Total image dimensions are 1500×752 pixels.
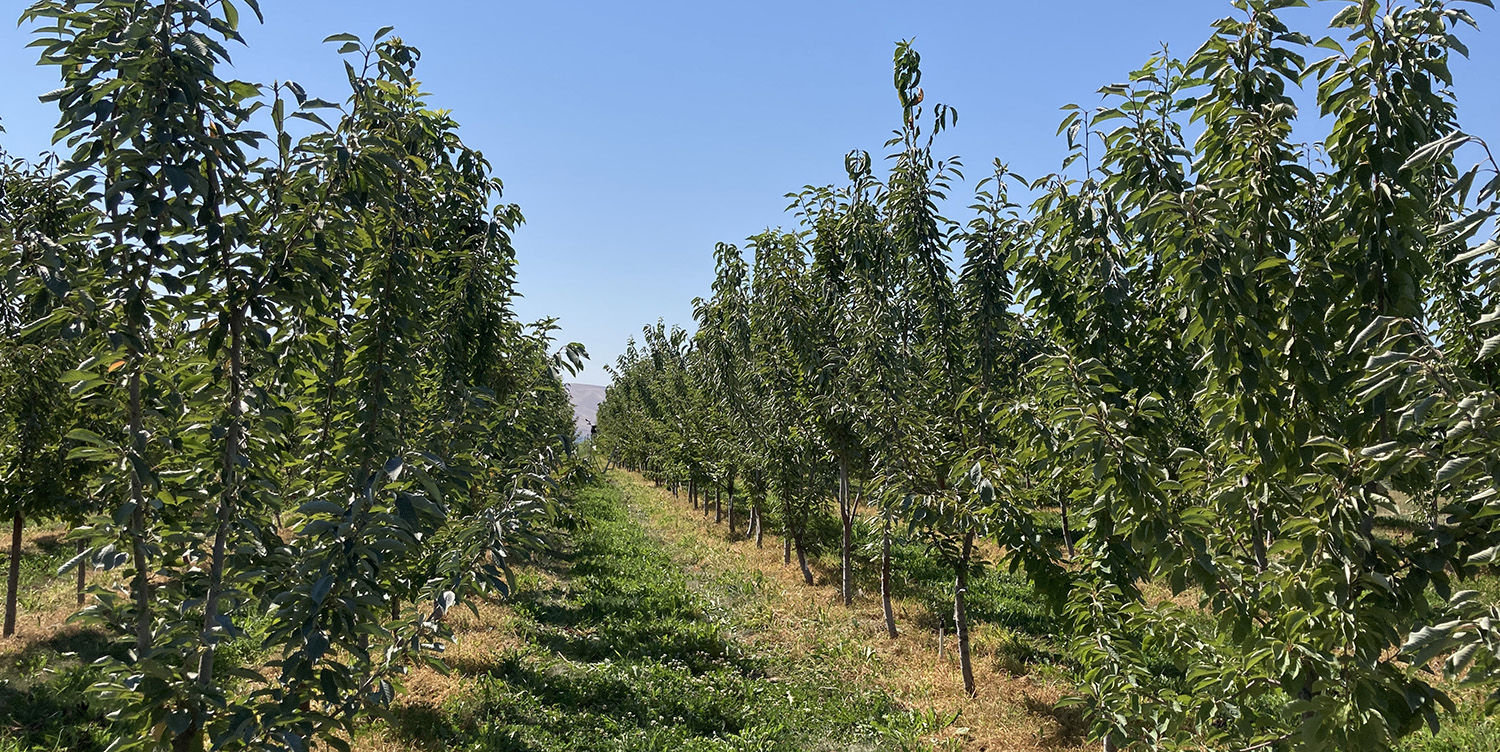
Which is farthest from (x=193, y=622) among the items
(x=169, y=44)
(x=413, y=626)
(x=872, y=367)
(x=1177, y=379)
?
(x=872, y=367)

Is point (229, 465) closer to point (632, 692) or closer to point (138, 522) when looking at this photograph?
point (138, 522)

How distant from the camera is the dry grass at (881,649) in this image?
723cm

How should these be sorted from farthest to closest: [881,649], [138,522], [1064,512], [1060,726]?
[1064,512]
[881,649]
[1060,726]
[138,522]

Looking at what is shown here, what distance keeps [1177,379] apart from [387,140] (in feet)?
15.7

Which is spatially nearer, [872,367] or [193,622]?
[193,622]

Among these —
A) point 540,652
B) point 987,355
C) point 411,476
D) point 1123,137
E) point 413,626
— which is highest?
point 1123,137

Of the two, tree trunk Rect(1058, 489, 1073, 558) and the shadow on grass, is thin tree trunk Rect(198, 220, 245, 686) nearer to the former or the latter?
tree trunk Rect(1058, 489, 1073, 558)

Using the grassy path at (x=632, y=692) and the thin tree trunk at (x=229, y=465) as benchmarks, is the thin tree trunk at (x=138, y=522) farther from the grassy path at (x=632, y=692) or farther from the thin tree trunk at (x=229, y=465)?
the grassy path at (x=632, y=692)

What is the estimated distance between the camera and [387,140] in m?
3.49

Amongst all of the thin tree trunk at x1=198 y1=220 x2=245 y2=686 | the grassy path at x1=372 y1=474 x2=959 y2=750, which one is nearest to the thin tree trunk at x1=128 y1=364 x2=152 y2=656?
the thin tree trunk at x1=198 y1=220 x2=245 y2=686

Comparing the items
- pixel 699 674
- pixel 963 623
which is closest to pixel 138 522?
pixel 699 674

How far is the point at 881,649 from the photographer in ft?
31.9

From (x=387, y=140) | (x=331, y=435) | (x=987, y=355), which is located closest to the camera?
(x=387, y=140)

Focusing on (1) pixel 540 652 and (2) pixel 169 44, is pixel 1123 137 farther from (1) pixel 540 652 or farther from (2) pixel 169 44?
(1) pixel 540 652
